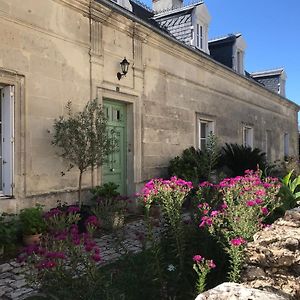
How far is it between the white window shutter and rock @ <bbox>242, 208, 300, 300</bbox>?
417cm

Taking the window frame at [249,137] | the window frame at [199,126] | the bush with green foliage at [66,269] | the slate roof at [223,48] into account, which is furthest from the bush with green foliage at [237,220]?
the slate roof at [223,48]

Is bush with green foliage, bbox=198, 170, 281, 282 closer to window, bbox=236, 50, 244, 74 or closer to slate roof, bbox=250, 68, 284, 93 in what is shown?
window, bbox=236, 50, 244, 74

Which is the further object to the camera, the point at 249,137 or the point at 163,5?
the point at 249,137

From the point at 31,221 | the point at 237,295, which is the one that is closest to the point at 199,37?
the point at 31,221

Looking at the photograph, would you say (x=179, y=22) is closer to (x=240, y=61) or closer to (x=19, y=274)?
(x=240, y=61)

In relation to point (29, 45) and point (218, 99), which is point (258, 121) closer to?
point (218, 99)

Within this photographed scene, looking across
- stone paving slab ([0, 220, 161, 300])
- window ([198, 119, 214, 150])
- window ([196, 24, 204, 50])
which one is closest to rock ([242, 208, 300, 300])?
stone paving slab ([0, 220, 161, 300])

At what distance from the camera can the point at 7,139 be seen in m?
5.67

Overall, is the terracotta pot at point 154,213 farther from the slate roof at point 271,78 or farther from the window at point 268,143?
the slate roof at point 271,78

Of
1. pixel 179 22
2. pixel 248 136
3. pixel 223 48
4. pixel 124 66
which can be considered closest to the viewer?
pixel 124 66

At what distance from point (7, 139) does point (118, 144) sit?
2.92 m

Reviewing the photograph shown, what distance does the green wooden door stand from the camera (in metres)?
7.81

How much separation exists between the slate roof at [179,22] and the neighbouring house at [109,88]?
0.12 feet

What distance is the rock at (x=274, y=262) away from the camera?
2594 mm
